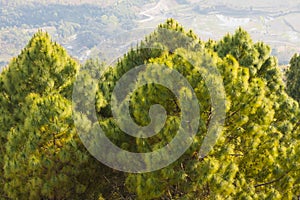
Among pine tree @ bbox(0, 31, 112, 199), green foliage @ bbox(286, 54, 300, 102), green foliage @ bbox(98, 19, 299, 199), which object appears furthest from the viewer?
green foliage @ bbox(286, 54, 300, 102)

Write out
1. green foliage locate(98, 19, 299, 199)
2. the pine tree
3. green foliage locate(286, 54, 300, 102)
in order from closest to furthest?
green foliage locate(98, 19, 299, 199) → the pine tree → green foliage locate(286, 54, 300, 102)

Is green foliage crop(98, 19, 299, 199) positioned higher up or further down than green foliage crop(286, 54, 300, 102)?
higher up

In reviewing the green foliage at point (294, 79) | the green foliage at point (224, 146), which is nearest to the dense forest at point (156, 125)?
the green foliage at point (224, 146)

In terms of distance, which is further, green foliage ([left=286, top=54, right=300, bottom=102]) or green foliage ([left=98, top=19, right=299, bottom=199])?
green foliage ([left=286, top=54, right=300, bottom=102])

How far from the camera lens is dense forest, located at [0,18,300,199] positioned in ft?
38.6

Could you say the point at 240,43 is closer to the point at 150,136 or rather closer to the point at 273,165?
the point at 273,165

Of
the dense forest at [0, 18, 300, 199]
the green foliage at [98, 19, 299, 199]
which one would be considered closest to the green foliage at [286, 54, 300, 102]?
the dense forest at [0, 18, 300, 199]

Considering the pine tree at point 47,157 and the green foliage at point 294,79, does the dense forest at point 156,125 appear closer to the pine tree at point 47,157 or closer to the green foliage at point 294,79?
the pine tree at point 47,157

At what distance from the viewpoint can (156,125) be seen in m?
11.8

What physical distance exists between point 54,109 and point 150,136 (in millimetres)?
3841

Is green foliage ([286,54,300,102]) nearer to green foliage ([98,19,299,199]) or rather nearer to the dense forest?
the dense forest

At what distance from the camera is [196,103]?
11.6 metres

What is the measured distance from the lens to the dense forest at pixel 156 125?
11773 mm

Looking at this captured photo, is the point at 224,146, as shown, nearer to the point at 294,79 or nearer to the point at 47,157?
the point at 47,157
